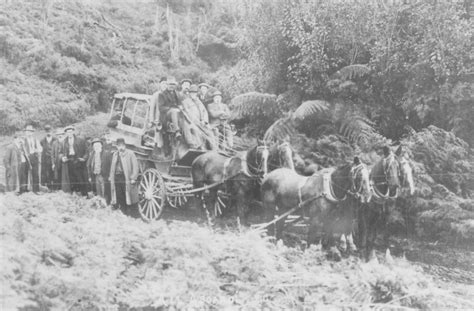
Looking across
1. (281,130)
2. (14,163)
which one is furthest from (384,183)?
(14,163)

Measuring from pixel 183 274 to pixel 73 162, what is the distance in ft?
9.37

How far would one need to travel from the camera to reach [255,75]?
812 centimetres

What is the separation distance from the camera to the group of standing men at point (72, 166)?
8242mm

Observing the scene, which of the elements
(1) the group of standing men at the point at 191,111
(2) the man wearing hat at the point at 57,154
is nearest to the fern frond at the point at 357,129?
(1) the group of standing men at the point at 191,111

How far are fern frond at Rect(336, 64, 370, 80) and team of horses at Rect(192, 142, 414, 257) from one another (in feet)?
3.84

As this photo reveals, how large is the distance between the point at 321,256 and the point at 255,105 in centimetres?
227

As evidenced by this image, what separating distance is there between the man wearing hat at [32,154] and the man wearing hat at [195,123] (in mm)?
2149

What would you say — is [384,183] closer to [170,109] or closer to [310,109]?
[310,109]

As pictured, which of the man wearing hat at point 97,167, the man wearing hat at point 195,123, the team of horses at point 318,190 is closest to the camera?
the team of horses at point 318,190

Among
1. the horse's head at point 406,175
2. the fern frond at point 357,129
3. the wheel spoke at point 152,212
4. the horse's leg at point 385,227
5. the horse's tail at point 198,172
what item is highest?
the fern frond at point 357,129

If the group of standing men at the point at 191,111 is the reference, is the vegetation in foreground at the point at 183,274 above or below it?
below

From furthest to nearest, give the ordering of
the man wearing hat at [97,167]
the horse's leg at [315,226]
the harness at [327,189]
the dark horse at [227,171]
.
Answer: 1. the man wearing hat at [97,167]
2. the dark horse at [227,171]
3. the horse's leg at [315,226]
4. the harness at [327,189]

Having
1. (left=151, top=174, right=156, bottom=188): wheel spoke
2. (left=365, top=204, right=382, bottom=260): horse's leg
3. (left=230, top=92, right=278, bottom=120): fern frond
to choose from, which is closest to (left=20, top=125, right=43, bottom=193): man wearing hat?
(left=151, top=174, right=156, bottom=188): wheel spoke

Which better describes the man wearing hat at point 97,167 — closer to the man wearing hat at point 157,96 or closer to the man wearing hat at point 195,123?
the man wearing hat at point 157,96
